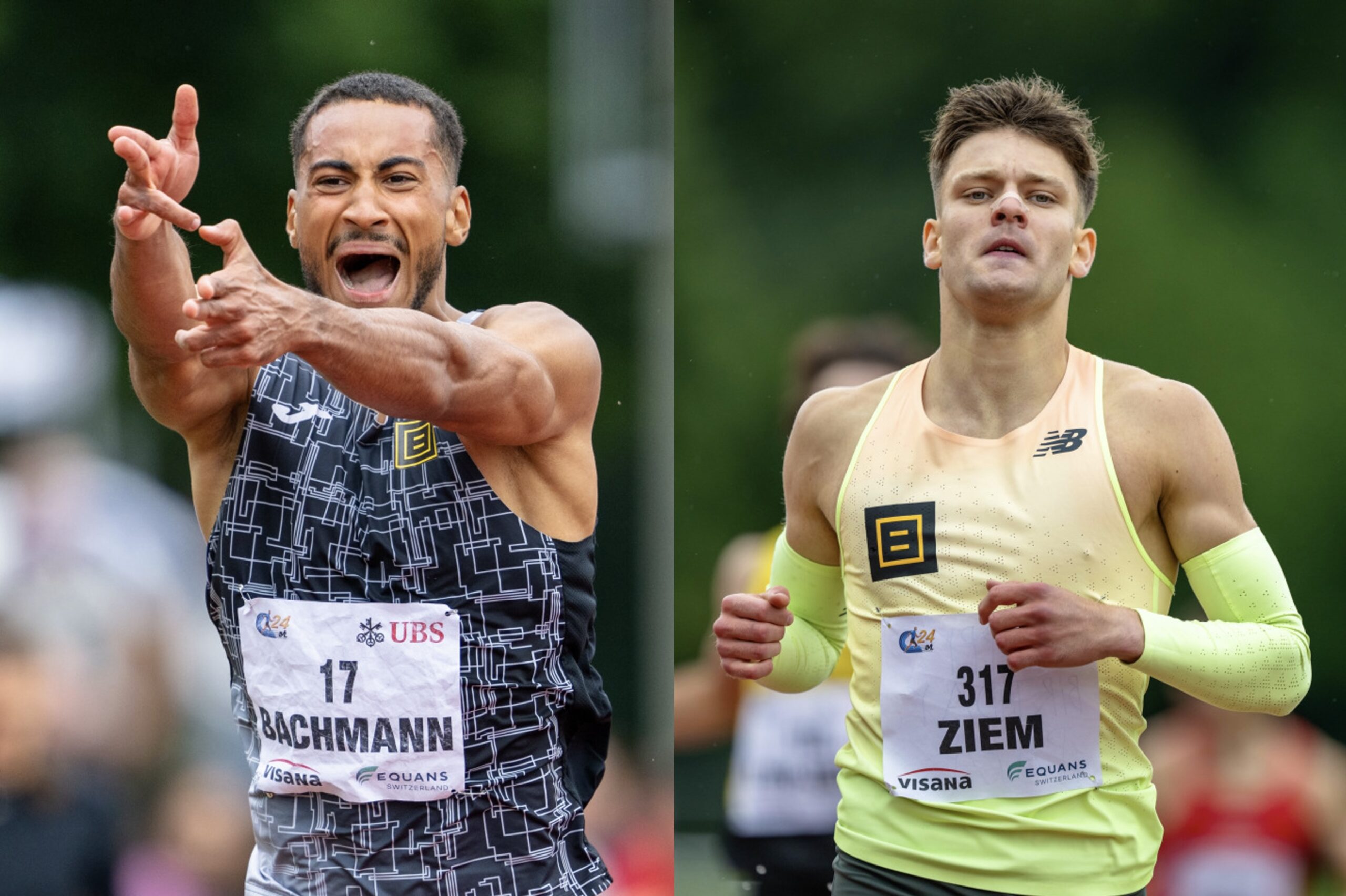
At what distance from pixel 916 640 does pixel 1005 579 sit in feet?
0.66

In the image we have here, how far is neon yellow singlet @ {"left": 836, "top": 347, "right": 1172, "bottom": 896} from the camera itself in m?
2.81

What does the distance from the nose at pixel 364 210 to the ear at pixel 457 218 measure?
0.16 metres

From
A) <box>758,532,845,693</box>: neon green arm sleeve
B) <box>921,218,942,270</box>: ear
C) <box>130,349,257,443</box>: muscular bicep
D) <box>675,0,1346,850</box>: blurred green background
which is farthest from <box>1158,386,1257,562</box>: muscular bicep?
<box>675,0,1346,850</box>: blurred green background

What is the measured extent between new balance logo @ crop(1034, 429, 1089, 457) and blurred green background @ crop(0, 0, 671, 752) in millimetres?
2343

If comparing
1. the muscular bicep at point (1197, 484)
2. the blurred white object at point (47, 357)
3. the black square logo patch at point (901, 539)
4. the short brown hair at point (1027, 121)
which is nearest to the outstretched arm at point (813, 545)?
the black square logo patch at point (901, 539)

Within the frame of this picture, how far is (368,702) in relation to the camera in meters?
2.84

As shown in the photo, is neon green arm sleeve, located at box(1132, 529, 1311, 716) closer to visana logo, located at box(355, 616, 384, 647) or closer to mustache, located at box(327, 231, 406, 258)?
visana logo, located at box(355, 616, 384, 647)

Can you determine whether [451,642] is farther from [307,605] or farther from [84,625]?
[84,625]

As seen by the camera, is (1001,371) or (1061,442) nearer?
(1061,442)

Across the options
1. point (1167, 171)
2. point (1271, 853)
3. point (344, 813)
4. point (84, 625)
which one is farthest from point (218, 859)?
point (1167, 171)

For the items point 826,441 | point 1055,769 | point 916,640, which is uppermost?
point 826,441

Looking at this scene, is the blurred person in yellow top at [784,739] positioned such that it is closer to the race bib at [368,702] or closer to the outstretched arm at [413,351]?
the outstretched arm at [413,351]

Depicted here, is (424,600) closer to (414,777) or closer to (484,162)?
(414,777)

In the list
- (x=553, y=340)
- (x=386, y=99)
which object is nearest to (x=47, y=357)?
(x=386, y=99)
